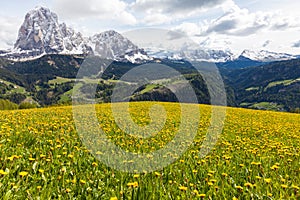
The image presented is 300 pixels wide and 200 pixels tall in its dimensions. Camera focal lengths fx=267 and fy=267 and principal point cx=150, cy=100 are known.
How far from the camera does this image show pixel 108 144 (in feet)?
26.6

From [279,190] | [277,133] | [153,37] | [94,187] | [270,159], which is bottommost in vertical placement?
[277,133]

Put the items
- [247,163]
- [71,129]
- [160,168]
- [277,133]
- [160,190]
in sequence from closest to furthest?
[160,190] → [160,168] → [247,163] → [71,129] → [277,133]

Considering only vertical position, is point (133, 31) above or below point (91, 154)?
above

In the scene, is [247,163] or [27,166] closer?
[27,166]

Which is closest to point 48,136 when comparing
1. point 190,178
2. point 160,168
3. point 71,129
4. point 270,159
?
point 71,129

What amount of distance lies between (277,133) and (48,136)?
10401 mm

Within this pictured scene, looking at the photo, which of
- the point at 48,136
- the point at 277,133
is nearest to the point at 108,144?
the point at 48,136

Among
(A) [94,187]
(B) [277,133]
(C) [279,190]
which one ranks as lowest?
(B) [277,133]

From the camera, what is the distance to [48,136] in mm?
8430

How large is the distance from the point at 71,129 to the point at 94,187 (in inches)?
235

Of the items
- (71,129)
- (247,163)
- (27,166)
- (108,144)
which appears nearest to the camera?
(27,166)

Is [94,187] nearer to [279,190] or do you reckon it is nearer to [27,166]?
[27,166]

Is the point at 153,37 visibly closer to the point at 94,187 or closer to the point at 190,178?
the point at 190,178

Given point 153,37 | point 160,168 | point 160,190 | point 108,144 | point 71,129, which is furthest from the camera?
point 71,129
